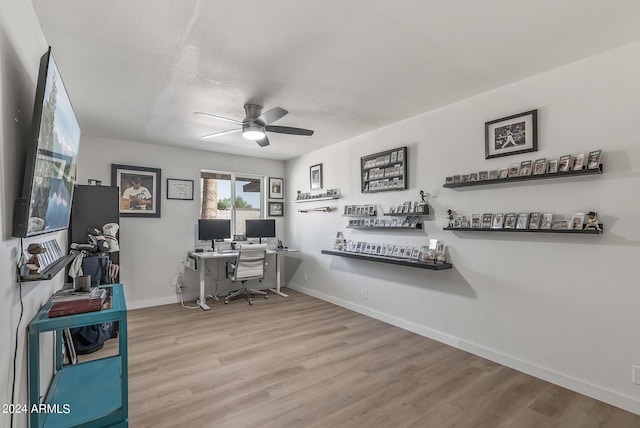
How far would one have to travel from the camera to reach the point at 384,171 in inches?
151

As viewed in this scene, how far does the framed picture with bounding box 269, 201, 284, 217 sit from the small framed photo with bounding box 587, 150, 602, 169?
14.9 ft

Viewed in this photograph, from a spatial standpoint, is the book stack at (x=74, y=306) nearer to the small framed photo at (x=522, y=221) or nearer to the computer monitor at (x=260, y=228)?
the small framed photo at (x=522, y=221)

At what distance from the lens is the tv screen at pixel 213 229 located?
15.6 ft

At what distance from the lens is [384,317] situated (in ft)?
12.6

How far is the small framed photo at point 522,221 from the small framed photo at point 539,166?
352 mm

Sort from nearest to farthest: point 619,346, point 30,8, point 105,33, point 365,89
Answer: point 30,8
point 105,33
point 619,346
point 365,89

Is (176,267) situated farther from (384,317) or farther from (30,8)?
(30,8)

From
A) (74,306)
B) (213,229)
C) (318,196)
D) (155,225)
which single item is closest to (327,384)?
(74,306)

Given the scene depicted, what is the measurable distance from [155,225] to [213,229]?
82 cm

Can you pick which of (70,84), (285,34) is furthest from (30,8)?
(285,34)

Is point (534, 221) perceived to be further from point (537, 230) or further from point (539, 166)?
point (539, 166)

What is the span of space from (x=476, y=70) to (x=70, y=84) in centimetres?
334

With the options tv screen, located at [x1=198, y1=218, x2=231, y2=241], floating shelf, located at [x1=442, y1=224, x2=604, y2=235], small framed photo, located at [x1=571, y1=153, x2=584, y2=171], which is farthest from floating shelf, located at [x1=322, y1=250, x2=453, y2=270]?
tv screen, located at [x1=198, y1=218, x2=231, y2=241]

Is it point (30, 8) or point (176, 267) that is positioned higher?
point (30, 8)
